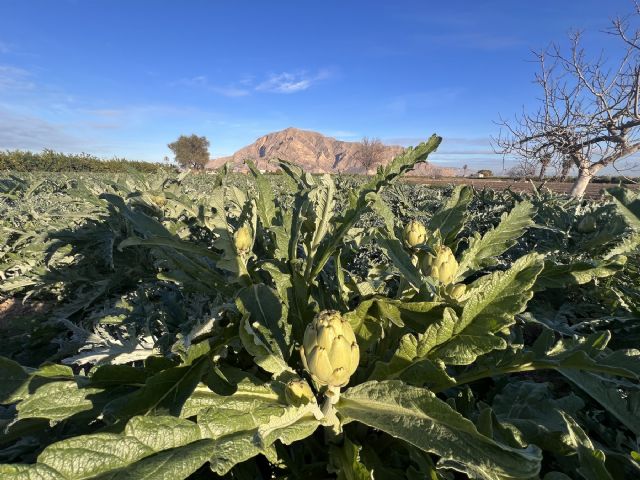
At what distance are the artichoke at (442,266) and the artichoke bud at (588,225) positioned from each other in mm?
1864

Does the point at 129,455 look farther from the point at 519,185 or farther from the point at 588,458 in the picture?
the point at 519,185

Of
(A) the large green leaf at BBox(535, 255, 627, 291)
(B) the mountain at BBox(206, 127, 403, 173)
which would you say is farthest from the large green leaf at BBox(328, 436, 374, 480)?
(B) the mountain at BBox(206, 127, 403, 173)

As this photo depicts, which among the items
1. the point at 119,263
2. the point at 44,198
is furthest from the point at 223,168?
the point at 44,198

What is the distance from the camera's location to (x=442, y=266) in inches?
50.0

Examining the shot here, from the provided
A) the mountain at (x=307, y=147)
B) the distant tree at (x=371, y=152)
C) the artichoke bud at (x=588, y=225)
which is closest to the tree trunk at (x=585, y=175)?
the artichoke bud at (x=588, y=225)

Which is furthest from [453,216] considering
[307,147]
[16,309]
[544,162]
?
[307,147]

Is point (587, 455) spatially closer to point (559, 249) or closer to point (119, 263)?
point (559, 249)

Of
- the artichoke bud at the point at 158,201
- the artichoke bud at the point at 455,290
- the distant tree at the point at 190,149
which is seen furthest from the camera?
the distant tree at the point at 190,149

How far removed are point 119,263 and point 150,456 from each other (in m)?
2.21

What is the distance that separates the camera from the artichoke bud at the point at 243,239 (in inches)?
50.5

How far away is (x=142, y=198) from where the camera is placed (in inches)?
93.2

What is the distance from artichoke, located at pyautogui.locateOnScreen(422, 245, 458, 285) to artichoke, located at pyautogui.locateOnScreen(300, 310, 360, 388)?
446 millimetres

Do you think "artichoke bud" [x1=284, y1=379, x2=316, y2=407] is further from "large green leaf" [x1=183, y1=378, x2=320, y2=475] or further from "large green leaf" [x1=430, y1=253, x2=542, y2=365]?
"large green leaf" [x1=430, y1=253, x2=542, y2=365]

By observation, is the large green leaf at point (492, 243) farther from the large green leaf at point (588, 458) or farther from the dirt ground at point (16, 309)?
the dirt ground at point (16, 309)
